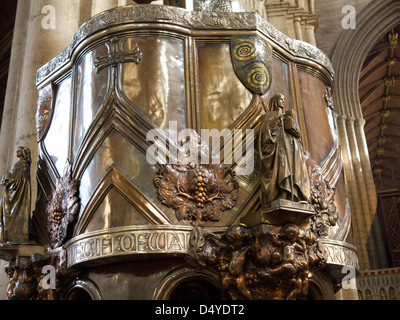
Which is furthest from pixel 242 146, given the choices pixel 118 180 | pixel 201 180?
pixel 118 180

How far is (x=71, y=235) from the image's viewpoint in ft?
13.1

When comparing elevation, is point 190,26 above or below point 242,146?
above

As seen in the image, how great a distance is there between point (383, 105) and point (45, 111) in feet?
74.8

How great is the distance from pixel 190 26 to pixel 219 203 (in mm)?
1512

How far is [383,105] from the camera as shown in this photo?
2508cm

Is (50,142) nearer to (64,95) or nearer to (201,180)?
(64,95)

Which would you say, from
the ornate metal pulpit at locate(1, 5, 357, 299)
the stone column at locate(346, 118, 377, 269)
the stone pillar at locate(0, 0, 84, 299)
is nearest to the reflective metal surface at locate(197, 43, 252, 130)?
the ornate metal pulpit at locate(1, 5, 357, 299)

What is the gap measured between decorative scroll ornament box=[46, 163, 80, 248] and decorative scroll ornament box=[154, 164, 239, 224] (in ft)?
2.47

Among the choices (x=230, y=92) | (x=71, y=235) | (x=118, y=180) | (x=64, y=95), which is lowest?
(x=71, y=235)

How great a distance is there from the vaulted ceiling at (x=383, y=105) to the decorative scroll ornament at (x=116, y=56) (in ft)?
59.1

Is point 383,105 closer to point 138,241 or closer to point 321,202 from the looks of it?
point 321,202

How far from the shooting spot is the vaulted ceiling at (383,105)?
2108 centimetres
